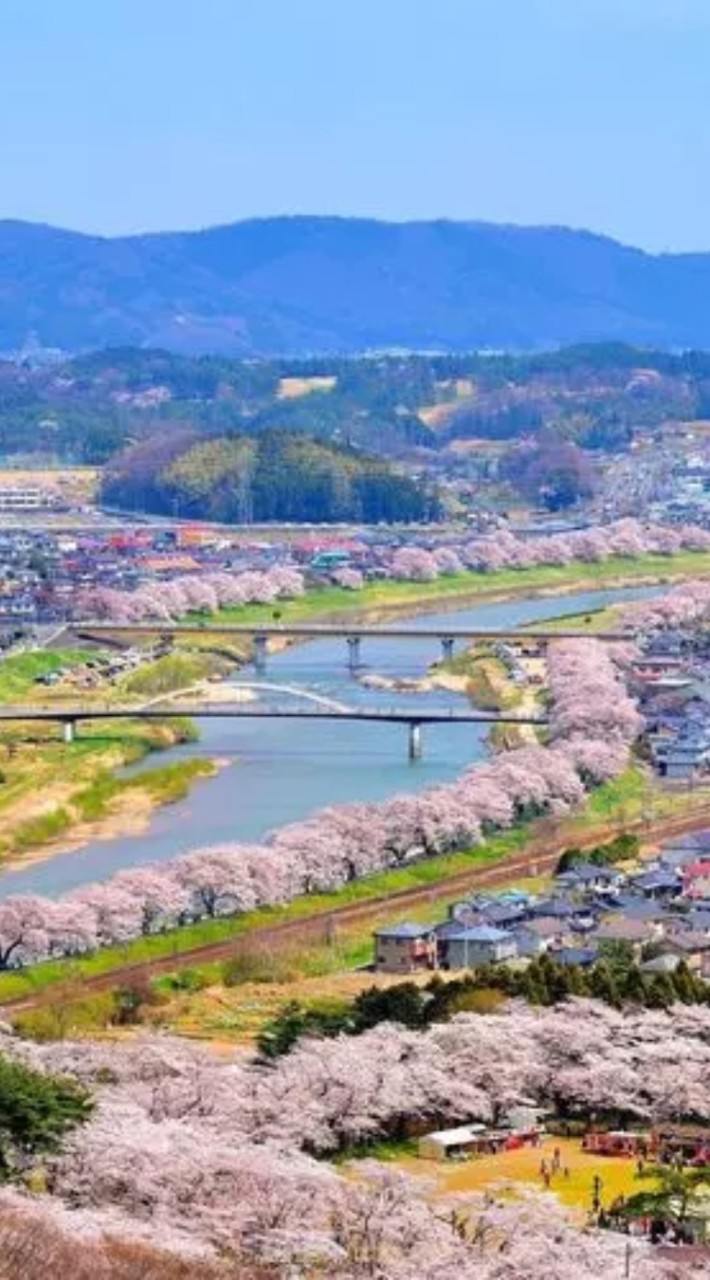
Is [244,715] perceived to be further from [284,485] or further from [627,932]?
[284,485]

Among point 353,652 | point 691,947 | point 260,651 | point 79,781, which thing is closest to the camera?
point 691,947

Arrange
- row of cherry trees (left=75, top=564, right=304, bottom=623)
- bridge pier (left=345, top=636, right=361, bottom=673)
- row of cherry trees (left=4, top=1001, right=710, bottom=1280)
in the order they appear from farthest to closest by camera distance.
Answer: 1. row of cherry trees (left=75, top=564, right=304, bottom=623)
2. bridge pier (left=345, top=636, right=361, bottom=673)
3. row of cherry trees (left=4, top=1001, right=710, bottom=1280)

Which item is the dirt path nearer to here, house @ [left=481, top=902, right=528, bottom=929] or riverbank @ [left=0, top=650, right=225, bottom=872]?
house @ [left=481, top=902, right=528, bottom=929]

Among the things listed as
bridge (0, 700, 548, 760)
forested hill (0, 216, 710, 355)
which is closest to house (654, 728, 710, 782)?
bridge (0, 700, 548, 760)

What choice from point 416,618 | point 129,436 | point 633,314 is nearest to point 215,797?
point 416,618

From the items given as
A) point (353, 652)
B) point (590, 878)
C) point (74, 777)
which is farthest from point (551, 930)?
point (353, 652)

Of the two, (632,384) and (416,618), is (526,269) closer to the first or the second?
(632,384)
